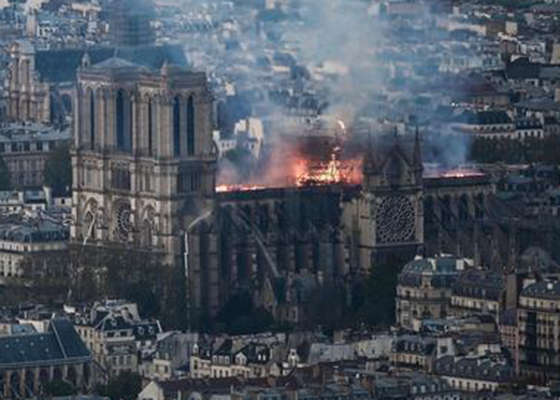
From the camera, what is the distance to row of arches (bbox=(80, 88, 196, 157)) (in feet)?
474

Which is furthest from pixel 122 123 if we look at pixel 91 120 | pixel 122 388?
pixel 122 388

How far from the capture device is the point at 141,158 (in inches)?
5714

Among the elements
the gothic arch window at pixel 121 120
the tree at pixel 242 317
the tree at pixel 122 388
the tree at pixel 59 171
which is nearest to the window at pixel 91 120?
the gothic arch window at pixel 121 120

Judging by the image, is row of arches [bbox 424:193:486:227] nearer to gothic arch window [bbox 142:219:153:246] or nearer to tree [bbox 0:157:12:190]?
gothic arch window [bbox 142:219:153:246]

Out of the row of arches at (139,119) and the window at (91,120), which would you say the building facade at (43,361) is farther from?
the window at (91,120)

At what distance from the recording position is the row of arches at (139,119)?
474ft

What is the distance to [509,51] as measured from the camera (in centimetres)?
19275

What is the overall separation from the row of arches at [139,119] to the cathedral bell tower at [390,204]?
431cm

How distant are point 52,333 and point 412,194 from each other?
18304mm

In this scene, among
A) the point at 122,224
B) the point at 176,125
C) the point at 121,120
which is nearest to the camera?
the point at 176,125

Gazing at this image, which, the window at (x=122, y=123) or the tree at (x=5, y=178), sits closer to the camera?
the window at (x=122, y=123)

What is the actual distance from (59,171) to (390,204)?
55.3 feet

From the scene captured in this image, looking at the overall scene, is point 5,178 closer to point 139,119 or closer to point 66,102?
point 66,102

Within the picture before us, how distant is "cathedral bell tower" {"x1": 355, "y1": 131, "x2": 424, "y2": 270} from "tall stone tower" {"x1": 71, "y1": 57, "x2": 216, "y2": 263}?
374cm
